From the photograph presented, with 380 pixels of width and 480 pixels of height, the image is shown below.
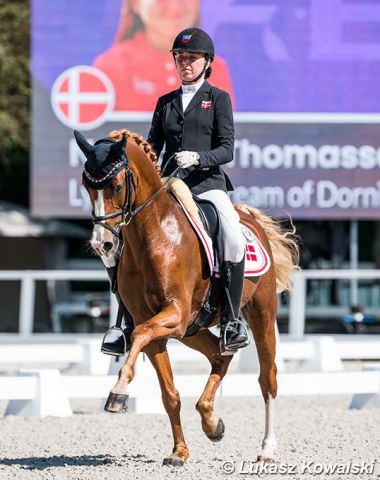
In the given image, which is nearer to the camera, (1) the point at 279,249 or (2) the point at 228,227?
(2) the point at 228,227

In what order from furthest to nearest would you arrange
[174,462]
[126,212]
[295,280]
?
[295,280], [174,462], [126,212]

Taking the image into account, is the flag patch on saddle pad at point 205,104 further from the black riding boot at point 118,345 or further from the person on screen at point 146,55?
the person on screen at point 146,55

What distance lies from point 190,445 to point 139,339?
2027 mm

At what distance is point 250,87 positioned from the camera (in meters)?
17.2

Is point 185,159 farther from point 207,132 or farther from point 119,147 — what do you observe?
point 119,147

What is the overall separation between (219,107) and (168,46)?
9865 mm

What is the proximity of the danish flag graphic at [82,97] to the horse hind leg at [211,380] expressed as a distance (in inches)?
373

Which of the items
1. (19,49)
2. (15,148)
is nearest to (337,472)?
(19,49)

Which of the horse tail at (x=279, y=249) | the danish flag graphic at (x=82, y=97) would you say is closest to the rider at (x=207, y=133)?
the horse tail at (x=279, y=249)

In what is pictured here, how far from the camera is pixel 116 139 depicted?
22.6ft

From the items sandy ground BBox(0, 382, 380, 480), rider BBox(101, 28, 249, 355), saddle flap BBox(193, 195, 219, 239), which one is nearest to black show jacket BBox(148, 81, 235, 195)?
rider BBox(101, 28, 249, 355)

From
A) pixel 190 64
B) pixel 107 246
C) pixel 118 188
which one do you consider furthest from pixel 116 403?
pixel 190 64

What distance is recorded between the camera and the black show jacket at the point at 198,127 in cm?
743

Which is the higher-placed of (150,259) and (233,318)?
(150,259)
